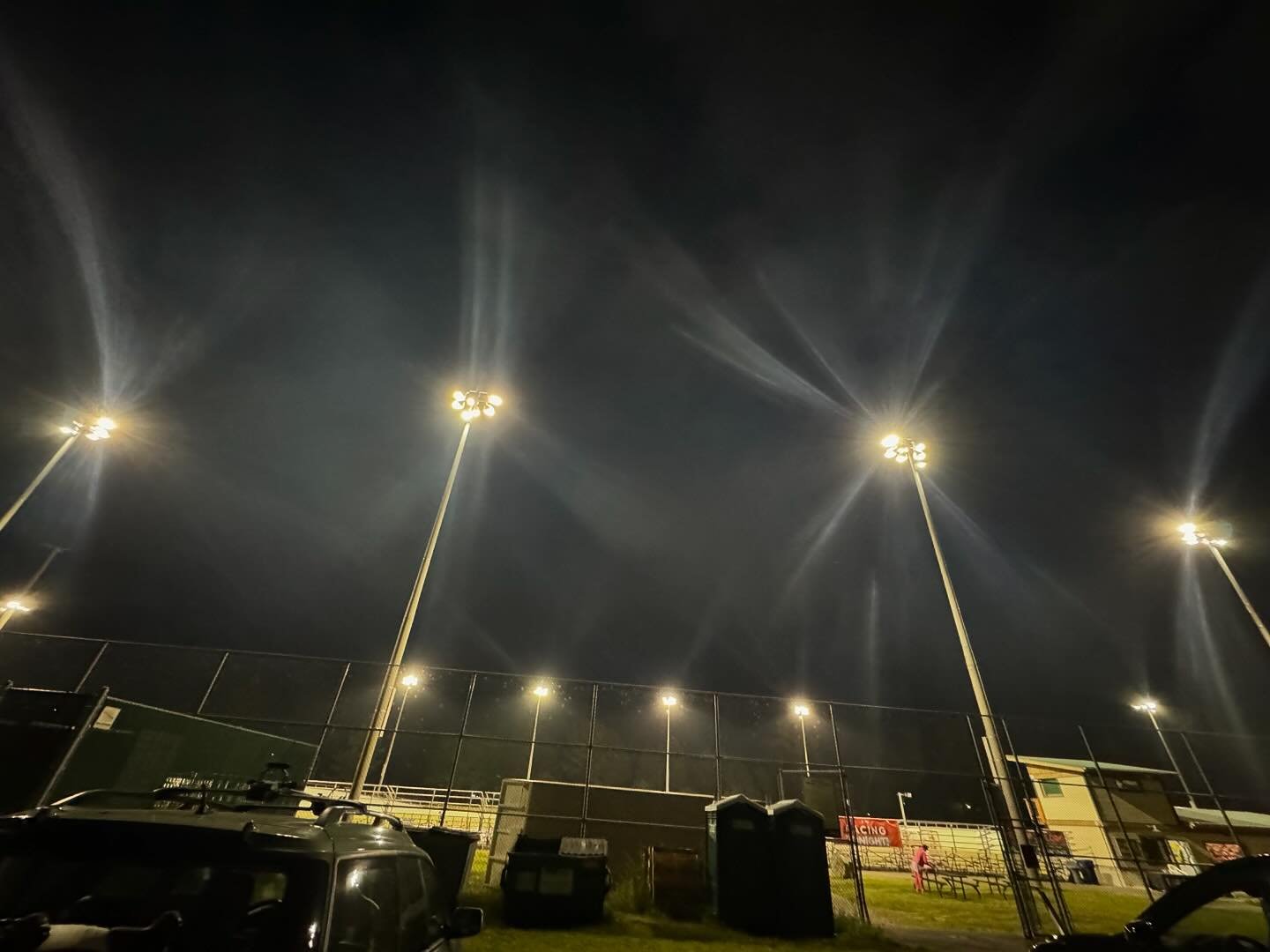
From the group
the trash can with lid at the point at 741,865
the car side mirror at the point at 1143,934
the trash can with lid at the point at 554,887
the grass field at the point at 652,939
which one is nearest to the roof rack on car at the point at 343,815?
the grass field at the point at 652,939

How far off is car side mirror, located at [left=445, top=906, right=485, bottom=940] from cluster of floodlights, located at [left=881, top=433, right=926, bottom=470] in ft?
56.9

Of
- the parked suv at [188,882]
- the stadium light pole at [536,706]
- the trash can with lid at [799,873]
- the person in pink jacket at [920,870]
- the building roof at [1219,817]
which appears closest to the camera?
the parked suv at [188,882]

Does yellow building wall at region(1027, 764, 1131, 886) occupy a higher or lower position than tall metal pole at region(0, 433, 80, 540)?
lower

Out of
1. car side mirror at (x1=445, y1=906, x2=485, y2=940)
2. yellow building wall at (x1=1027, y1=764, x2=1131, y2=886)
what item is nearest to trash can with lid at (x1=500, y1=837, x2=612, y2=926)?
car side mirror at (x1=445, y1=906, x2=485, y2=940)

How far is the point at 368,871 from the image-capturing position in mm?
2791

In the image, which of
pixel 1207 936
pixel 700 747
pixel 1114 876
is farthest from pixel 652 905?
pixel 1114 876

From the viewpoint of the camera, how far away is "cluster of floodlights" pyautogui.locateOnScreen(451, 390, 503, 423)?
659 inches

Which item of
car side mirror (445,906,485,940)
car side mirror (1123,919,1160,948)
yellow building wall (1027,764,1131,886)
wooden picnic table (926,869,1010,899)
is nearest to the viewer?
car side mirror (445,906,485,940)

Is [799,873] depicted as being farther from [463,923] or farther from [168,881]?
[168,881]

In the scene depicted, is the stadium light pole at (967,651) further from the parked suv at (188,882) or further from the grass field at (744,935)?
the parked suv at (188,882)

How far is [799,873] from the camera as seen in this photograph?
34.4ft

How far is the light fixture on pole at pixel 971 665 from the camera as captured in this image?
10.8m

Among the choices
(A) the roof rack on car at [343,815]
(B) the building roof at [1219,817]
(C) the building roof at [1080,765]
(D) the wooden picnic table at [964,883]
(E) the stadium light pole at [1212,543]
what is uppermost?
(E) the stadium light pole at [1212,543]

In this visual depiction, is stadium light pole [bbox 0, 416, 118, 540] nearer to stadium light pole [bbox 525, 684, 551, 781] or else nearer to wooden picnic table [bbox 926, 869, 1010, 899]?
stadium light pole [bbox 525, 684, 551, 781]
